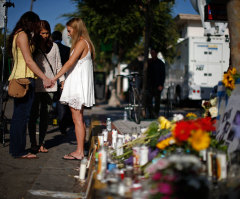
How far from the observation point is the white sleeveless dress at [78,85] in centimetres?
472

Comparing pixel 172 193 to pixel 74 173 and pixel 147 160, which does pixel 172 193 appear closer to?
pixel 147 160

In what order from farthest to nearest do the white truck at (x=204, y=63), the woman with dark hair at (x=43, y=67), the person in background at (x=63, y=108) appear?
the white truck at (x=204, y=63)
the person in background at (x=63, y=108)
the woman with dark hair at (x=43, y=67)

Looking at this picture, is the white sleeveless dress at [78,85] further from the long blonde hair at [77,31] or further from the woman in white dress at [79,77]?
the long blonde hair at [77,31]

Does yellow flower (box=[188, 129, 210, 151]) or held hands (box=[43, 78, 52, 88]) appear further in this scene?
held hands (box=[43, 78, 52, 88])

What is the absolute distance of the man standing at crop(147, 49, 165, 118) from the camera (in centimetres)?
977

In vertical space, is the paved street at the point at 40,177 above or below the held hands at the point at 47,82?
below

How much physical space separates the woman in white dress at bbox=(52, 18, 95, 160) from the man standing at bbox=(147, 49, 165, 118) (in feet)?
16.7

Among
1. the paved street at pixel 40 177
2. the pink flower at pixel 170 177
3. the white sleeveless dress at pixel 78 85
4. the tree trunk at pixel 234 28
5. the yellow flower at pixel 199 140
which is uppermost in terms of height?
the tree trunk at pixel 234 28

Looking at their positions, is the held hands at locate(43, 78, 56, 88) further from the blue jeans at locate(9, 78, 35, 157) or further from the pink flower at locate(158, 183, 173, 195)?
the pink flower at locate(158, 183, 173, 195)

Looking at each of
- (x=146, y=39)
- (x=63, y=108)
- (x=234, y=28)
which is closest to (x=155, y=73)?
(x=146, y=39)

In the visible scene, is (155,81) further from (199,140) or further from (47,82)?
(199,140)

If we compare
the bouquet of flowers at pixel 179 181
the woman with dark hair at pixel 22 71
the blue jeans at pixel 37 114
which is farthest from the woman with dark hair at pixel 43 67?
the bouquet of flowers at pixel 179 181

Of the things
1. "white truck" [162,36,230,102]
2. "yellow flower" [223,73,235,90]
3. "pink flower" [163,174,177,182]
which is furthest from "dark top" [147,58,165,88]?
"pink flower" [163,174,177,182]

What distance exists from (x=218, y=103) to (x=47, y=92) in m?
2.81
